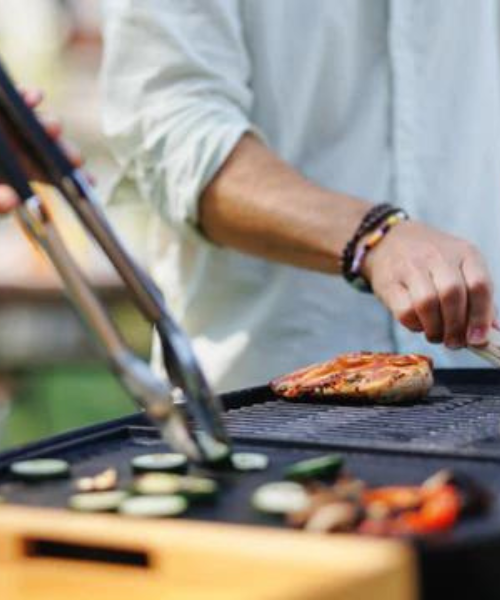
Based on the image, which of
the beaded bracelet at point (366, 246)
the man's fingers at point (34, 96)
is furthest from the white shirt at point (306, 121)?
the man's fingers at point (34, 96)

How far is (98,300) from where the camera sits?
1.31m

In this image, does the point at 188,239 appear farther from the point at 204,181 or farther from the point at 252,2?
the point at 252,2

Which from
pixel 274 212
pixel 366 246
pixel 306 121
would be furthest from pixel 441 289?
pixel 306 121

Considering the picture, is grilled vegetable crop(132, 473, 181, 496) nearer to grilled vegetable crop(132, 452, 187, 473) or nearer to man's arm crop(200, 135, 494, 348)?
grilled vegetable crop(132, 452, 187, 473)

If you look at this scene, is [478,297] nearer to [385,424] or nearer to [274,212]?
[385,424]

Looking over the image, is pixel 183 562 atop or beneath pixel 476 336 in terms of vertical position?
atop

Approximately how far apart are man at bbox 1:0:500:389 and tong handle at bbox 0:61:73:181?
887 millimetres

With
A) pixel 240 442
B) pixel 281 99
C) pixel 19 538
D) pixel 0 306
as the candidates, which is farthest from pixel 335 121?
pixel 0 306

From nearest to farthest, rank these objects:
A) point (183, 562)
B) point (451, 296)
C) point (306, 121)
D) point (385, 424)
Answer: point (183, 562) < point (385, 424) < point (451, 296) < point (306, 121)

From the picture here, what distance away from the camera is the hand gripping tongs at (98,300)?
50.6 inches

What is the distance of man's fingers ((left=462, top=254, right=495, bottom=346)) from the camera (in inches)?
74.2

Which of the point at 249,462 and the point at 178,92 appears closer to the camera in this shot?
the point at 249,462

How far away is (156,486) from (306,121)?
3.65ft

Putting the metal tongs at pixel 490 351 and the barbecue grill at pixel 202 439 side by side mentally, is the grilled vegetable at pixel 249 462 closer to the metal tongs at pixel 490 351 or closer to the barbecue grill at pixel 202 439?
the barbecue grill at pixel 202 439
